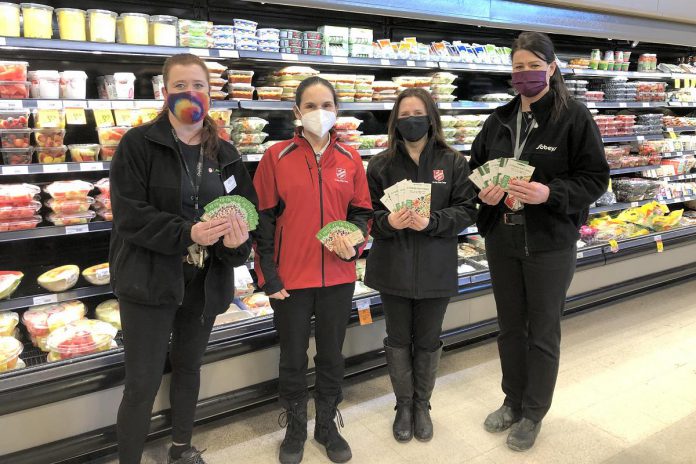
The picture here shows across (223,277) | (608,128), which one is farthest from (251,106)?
(608,128)

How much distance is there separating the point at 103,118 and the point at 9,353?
1.26 meters

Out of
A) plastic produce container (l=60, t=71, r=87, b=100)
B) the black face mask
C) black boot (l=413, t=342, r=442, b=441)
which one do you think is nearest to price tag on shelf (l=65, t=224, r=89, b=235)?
plastic produce container (l=60, t=71, r=87, b=100)

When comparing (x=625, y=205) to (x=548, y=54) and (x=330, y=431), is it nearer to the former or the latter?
(x=548, y=54)

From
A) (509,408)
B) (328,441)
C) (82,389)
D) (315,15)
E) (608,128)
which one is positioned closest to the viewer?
(82,389)

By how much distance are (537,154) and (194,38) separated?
1.93 meters

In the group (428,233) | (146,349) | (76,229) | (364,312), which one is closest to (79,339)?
(76,229)

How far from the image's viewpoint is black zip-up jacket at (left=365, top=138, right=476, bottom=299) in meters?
2.48

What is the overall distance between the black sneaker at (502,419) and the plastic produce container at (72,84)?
2.74 meters

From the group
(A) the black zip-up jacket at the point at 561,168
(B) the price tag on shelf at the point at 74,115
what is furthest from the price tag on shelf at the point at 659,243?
(B) the price tag on shelf at the point at 74,115

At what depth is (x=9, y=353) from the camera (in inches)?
93.7

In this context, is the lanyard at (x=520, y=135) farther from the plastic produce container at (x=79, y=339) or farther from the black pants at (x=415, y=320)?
the plastic produce container at (x=79, y=339)

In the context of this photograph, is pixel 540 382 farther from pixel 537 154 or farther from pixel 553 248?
A: pixel 537 154

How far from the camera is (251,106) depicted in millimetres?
3182

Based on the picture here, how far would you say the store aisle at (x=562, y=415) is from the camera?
8.59ft
